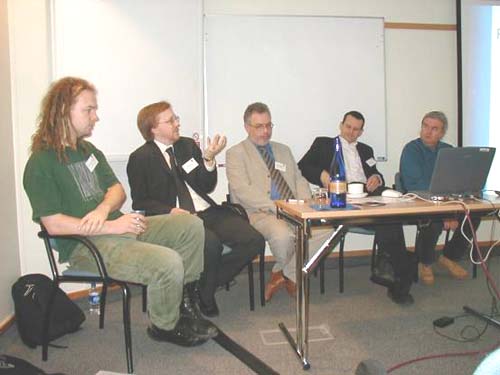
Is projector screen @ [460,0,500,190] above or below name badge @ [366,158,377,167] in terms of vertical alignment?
above

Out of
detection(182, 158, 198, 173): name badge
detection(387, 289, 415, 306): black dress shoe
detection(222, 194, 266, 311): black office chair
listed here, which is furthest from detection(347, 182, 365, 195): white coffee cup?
detection(182, 158, 198, 173): name badge

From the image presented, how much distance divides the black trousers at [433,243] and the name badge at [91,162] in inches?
95.6

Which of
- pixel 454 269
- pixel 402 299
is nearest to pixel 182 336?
pixel 402 299

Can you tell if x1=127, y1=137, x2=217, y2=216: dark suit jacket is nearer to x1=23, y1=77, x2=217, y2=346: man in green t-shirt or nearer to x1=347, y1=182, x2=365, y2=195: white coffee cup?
x1=23, y1=77, x2=217, y2=346: man in green t-shirt

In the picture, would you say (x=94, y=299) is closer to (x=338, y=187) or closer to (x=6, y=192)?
(x=6, y=192)

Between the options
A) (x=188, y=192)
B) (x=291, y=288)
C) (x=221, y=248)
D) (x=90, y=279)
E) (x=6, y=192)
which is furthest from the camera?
(x=291, y=288)

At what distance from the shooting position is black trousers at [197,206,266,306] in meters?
2.60

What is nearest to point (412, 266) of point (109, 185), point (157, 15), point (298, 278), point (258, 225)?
point (258, 225)

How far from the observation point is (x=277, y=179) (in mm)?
Answer: 3168

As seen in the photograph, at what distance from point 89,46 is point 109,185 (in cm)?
117

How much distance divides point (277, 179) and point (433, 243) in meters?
1.32

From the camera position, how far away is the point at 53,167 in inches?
80.0

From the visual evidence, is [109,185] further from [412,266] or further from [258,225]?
[412,266]

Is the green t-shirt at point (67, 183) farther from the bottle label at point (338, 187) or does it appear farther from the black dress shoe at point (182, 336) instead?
the bottle label at point (338, 187)
